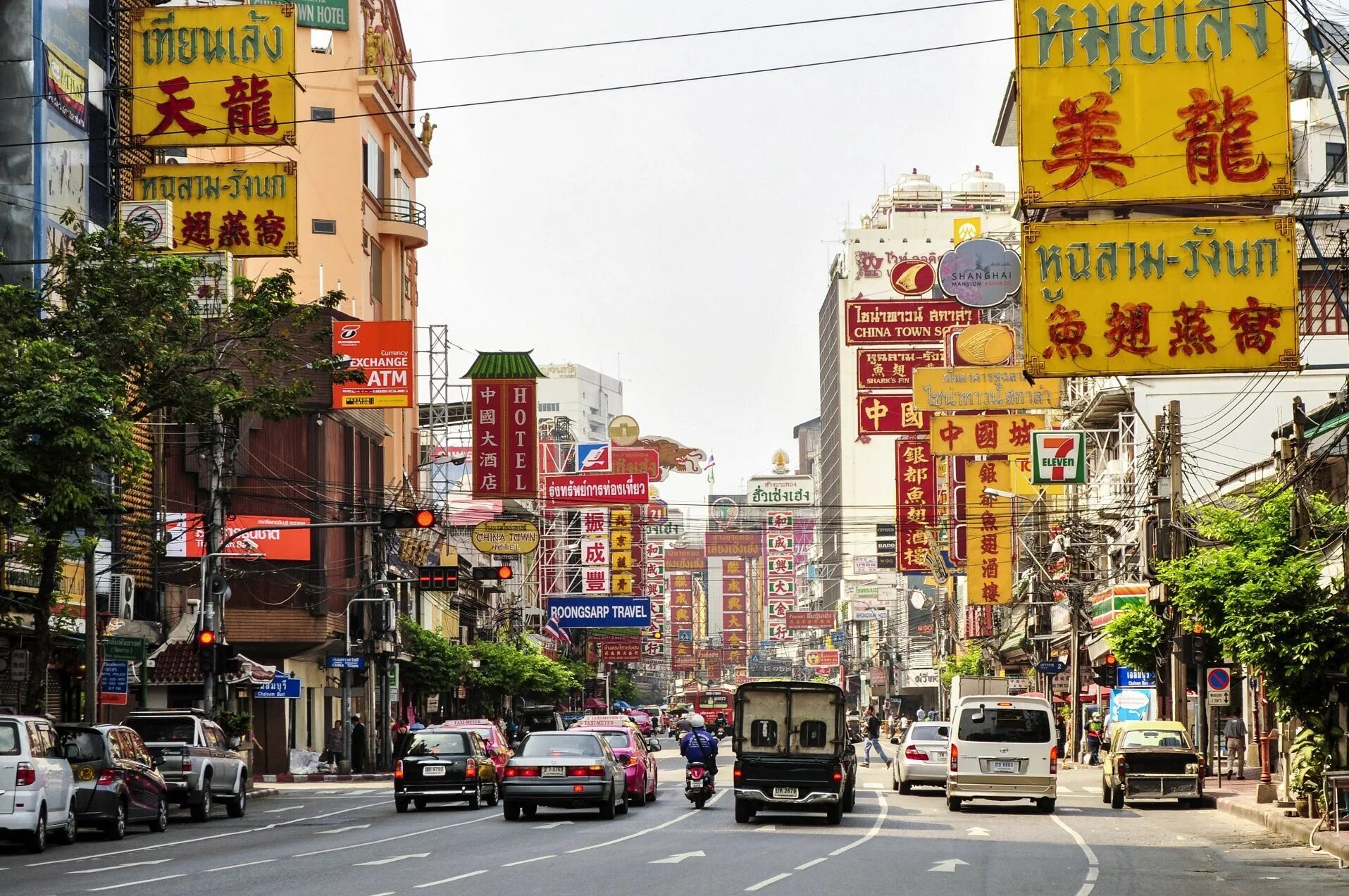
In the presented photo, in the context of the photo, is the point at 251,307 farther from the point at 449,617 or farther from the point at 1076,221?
the point at 449,617

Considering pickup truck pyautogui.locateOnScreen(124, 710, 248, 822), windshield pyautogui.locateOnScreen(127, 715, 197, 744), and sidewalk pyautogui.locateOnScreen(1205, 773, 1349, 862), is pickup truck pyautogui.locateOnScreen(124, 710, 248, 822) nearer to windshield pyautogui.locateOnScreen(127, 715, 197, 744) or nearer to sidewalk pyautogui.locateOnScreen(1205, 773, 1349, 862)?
windshield pyautogui.locateOnScreen(127, 715, 197, 744)

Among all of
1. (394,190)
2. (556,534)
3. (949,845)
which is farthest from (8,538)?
(556,534)

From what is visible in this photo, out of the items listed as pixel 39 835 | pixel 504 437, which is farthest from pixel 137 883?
pixel 504 437

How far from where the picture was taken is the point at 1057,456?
206 feet

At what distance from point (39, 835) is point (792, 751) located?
1248cm

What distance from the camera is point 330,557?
6494 cm

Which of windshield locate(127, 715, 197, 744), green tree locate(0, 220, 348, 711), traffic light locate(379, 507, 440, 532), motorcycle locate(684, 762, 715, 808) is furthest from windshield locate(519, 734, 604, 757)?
green tree locate(0, 220, 348, 711)

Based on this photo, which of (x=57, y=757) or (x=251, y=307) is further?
(x=251, y=307)

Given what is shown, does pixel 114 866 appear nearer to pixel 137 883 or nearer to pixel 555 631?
pixel 137 883

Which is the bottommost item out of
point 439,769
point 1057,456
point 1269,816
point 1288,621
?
point 1269,816

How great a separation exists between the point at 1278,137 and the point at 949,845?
10.5 meters

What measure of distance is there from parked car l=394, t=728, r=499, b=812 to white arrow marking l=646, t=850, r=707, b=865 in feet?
44.2

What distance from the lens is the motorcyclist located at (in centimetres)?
3512

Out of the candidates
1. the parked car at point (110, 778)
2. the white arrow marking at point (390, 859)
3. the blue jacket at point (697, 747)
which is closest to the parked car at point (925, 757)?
the blue jacket at point (697, 747)
